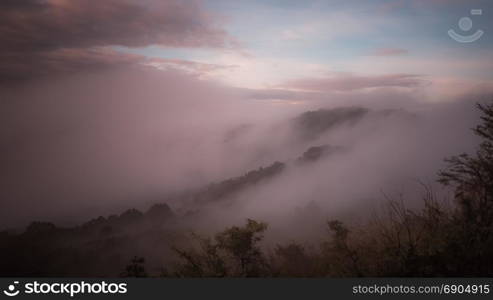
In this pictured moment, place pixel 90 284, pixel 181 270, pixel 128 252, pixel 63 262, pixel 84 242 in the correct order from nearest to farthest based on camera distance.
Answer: pixel 90 284 → pixel 181 270 → pixel 63 262 → pixel 128 252 → pixel 84 242

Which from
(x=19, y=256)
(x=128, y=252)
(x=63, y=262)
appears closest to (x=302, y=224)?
(x=128, y=252)

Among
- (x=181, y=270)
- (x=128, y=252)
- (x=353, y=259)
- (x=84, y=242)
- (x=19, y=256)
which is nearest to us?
(x=353, y=259)

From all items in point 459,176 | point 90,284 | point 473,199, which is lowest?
point 90,284

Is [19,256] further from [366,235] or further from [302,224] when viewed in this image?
[366,235]

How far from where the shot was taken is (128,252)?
16212cm

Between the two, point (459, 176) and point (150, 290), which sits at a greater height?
point (459, 176)

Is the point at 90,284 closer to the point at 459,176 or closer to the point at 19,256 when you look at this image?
the point at 459,176

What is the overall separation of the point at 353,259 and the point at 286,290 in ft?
10.1

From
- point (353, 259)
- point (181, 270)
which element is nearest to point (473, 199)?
point (353, 259)

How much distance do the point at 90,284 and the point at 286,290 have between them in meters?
5.44

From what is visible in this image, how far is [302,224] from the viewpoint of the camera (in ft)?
543

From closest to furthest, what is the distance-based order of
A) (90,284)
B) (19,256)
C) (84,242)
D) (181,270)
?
(90,284)
(181,270)
(19,256)
(84,242)

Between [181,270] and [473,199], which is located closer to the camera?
[473,199]

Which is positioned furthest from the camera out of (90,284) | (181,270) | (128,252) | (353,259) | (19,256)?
(128,252)
